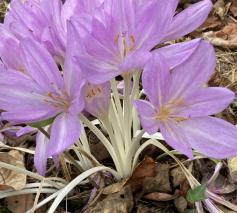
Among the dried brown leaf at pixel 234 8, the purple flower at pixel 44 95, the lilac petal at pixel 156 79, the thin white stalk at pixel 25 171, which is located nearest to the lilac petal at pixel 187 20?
the lilac petal at pixel 156 79

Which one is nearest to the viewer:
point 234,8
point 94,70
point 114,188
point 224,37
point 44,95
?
point 94,70

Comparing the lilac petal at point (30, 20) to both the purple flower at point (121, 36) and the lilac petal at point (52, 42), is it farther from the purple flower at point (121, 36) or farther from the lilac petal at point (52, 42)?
the purple flower at point (121, 36)

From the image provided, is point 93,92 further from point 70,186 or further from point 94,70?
point 70,186

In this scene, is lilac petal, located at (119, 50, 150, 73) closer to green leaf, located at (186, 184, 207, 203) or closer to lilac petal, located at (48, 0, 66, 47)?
lilac petal, located at (48, 0, 66, 47)

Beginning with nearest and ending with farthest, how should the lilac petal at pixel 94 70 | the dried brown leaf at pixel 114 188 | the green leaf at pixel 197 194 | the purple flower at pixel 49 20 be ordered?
the lilac petal at pixel 94 70, the purple flower at pixel 49 20, the green leaf at pixel 197 194, the dried brown leaf at pixel 114 188

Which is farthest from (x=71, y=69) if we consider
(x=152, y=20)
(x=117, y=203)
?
(x=117, y=203)

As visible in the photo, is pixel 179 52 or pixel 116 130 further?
pixel 116 130

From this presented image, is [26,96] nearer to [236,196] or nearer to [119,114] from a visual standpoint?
[119,114]
